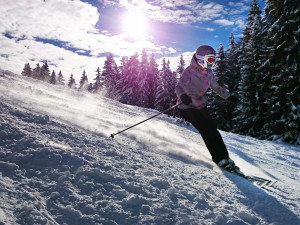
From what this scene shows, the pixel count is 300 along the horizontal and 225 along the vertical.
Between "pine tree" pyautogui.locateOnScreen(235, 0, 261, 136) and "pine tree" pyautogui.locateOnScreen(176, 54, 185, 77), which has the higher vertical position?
"pine tree" pyautogui.locateOnScreen(176, 54, 185, 77)

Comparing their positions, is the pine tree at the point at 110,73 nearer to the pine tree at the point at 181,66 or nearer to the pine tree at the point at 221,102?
the pine tree at the point at 181,66

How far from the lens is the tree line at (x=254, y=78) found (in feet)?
50.0

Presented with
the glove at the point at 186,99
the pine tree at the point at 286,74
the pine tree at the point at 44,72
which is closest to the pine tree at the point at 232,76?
the pine tree at the point at 286,74

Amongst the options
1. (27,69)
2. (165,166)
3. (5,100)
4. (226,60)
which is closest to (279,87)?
(165,166)

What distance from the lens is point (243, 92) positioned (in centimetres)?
2498

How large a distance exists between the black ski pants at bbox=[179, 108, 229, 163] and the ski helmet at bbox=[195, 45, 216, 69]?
955 mm

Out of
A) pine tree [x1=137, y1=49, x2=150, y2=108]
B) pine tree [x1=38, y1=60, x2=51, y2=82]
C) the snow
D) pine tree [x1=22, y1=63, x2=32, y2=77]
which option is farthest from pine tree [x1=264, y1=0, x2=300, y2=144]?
pine tree [x1=22, y1=63, x2=32, y2=77]

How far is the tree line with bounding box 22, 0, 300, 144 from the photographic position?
50.0ft

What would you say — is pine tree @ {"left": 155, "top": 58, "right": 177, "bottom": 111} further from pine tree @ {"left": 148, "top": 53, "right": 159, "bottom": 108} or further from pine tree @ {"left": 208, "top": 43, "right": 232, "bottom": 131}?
pine tree @ {"left": 208, "top": 43, "right": 232, "bottom": 131}

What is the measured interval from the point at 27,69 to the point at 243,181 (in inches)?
3416

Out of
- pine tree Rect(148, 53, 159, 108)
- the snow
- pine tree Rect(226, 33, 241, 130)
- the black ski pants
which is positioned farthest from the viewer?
pine tree Rect(148, 53, 159, 108)

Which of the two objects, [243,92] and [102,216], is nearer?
[102,216]

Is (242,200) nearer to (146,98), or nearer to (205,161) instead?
(205,161)

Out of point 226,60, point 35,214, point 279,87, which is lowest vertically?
point 35,214
